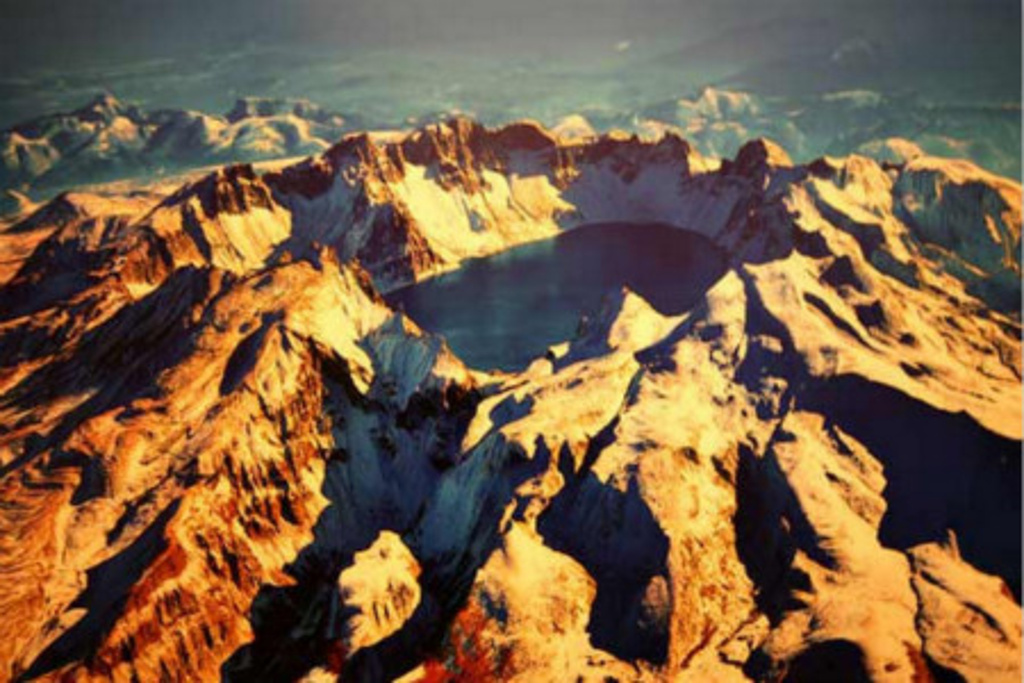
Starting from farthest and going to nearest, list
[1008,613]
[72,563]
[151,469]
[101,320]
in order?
1. [101,320]
2. [151,469]
3. [72,563]
4. [1008,613]

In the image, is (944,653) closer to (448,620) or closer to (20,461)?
(448,620)

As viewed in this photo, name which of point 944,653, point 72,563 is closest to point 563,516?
point 944,653

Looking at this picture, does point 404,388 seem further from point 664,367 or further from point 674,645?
point 674,645

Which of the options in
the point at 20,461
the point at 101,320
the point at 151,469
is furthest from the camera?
the point at 101,320

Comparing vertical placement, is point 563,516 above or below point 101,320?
above

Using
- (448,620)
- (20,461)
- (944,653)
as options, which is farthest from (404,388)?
(944,653)

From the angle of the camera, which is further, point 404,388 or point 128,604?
point 404,388
